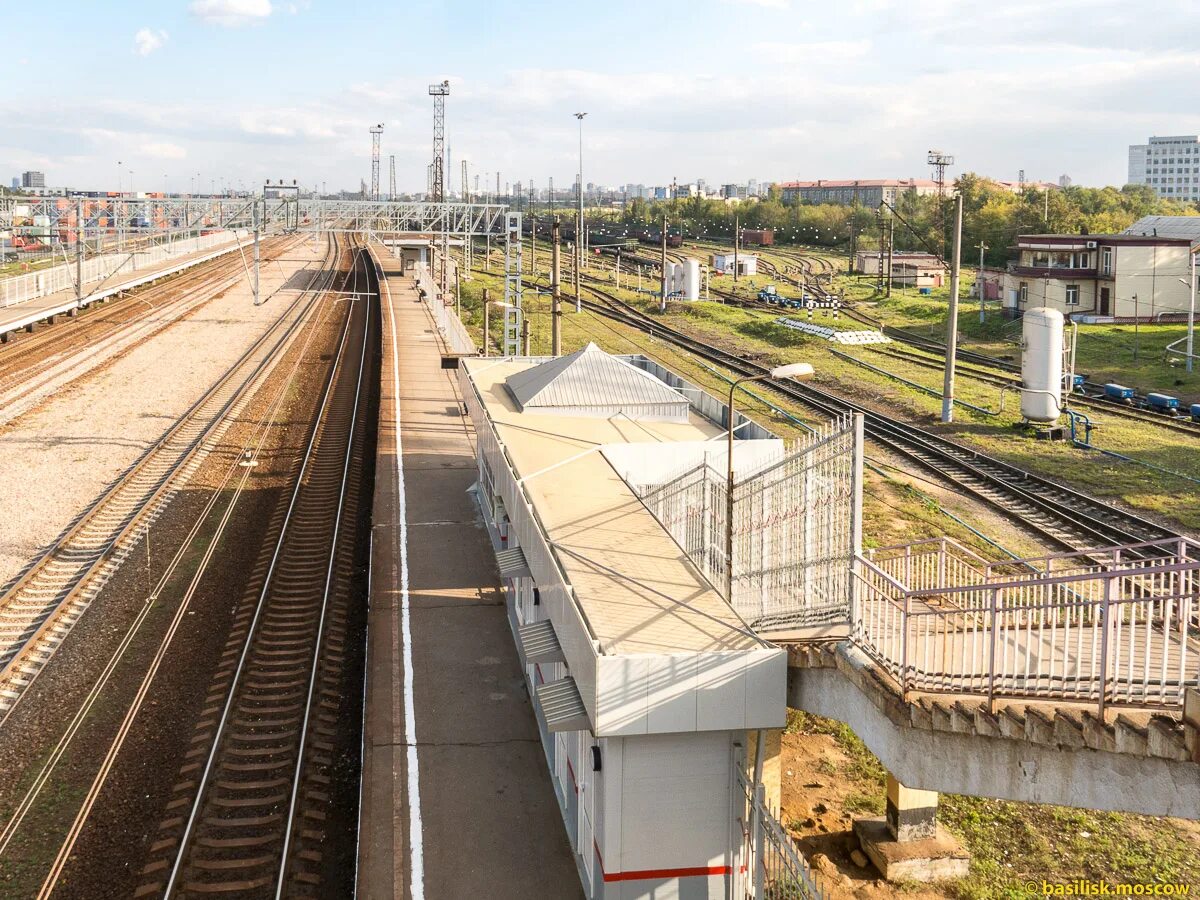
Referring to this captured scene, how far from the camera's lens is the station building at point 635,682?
9758 mm

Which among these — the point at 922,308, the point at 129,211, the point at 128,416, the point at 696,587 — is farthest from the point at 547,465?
the point at 922,308

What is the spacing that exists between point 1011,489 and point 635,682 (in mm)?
16276

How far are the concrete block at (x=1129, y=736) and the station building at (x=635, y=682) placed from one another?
3192 millimetres

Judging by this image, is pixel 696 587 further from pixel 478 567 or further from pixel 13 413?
pixel 13 413

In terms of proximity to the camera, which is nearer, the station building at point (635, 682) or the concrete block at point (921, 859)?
the station building at point (635, 682)

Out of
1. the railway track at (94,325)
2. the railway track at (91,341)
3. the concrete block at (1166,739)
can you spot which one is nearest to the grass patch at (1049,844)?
the concrete block at (1166,739)

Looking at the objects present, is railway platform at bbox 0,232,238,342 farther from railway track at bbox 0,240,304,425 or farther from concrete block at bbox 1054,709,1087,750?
concrete block at bbox 1054,709,1087,750

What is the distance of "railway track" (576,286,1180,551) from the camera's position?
2052 cm

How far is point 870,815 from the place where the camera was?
11914 mm

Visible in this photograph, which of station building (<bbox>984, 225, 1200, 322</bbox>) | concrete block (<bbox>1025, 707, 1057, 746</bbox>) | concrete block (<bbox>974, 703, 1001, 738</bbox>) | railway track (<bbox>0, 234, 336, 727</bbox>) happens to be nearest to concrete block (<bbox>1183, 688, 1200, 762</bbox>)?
concrete block (<bbox>1025, 707, 1057, 746</bbox>)

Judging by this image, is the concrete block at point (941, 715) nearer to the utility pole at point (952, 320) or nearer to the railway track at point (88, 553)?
the railway track at point (88, 553)

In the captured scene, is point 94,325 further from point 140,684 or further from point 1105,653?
point 1105,653

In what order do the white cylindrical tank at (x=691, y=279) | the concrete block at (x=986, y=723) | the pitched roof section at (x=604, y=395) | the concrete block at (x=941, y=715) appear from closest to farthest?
the concrete block at (x=986, y=723), the concrete block at (x=941, y=715), the pitched roof section at (x=604, y=395), the white cylindrical tank at (x=691, y=279)

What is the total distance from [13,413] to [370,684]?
22.6 m
